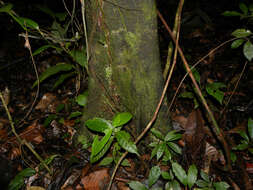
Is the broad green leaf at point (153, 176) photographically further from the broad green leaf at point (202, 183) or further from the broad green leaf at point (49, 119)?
the broad green leaf at point (49, 119)

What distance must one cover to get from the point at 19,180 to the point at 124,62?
1.08 m

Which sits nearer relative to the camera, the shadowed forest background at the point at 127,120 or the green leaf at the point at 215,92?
the shadowed forest background at the point at 127,120

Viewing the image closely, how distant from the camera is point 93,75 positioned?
1496 mm

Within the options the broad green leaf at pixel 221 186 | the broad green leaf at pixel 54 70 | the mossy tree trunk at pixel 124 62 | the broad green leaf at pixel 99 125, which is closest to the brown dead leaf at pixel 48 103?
the broad green leaf at pixel 54 70

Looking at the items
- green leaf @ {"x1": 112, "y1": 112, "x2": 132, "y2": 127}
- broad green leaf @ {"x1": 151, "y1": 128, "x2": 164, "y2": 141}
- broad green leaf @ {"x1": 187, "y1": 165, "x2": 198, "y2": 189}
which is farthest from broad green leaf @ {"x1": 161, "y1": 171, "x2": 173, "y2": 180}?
green leaf @ {"x1": 112, "y1": 112, "x2": 132, "y2": 127}

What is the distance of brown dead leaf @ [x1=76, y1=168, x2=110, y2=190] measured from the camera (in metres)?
1.46

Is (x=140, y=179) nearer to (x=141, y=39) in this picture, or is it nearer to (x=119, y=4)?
(x=141, y=39)

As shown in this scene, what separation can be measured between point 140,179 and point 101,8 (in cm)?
115

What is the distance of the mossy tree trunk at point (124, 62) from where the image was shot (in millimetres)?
1216

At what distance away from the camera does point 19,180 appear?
1.48m

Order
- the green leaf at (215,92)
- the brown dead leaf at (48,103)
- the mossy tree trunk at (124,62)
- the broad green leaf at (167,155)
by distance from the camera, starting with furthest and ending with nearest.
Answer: the brown dead leaf at (48,103)
the green leaf at (215,92)
the broad green leaf at (167,155)
the mossy tree trunk at (124,62)

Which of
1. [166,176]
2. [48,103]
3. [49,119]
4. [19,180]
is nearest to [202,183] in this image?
[166,176]

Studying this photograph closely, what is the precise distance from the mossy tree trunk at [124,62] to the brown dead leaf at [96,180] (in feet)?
1.13

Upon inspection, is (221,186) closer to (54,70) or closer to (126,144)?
(126,144)
